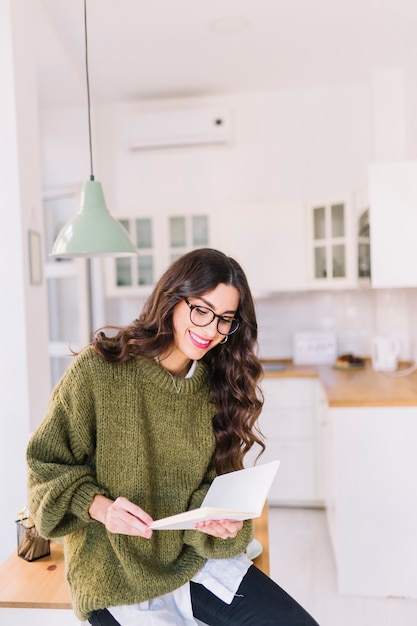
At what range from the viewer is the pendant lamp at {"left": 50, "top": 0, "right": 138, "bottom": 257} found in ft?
6.62

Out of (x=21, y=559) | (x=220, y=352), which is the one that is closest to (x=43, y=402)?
(x=21, y=559)

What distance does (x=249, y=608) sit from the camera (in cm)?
141

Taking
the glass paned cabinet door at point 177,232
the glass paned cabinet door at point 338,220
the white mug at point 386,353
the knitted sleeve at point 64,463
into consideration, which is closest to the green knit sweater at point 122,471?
the knitted sleeve at point 64,463

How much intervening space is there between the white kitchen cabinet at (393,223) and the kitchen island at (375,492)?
2.09 feet

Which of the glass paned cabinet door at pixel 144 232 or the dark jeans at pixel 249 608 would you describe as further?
the glass paned cabinet door at pixel 144 232

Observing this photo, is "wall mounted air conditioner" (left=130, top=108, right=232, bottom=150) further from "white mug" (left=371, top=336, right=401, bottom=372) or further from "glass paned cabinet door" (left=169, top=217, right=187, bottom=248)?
"white mug" (left=371, top=336, right=401, bottom=372)

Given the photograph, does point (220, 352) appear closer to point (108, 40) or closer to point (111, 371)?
point (111, 371)

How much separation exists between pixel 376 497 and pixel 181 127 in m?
2.76

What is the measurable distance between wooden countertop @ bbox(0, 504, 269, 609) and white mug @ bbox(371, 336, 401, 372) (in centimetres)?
211

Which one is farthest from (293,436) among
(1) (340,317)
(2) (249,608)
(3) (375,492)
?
(2) (249,608)

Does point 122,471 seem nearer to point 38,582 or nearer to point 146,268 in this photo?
point 38,582

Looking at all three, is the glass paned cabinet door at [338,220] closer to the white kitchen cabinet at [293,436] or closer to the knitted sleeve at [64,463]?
the white kitchen cabinet at [293,436]

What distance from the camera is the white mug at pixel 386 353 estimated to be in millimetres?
3574

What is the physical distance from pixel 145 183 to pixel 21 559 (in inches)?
124
